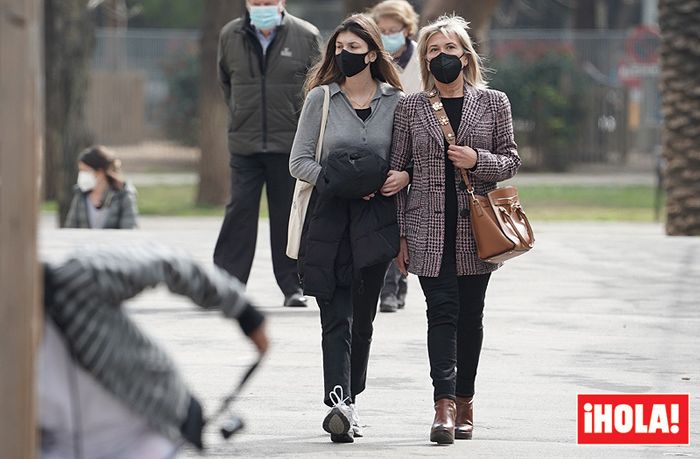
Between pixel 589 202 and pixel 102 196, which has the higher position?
pixel 102 196

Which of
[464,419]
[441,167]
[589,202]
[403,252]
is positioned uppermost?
[441,167]

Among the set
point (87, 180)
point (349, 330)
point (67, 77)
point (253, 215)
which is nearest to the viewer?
point (349, 330)

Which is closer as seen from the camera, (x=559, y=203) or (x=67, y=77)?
(x=67, y=77)

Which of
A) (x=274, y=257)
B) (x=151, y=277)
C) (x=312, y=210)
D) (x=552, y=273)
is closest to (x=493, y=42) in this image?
(x=552, y=273)

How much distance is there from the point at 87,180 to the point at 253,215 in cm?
292

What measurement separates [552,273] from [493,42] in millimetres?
22646

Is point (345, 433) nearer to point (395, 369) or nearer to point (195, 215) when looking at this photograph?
point (395, 369)

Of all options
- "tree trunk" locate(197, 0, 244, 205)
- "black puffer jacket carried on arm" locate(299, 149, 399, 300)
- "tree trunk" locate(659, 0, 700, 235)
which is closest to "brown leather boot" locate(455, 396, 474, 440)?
"black puffer jacket carried on arm" locate(299, 149, 399, 300)

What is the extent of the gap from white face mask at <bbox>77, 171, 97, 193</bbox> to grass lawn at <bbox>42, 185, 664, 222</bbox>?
7.15 meters

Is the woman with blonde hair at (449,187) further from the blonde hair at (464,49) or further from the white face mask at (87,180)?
the white face mask at (87,180)

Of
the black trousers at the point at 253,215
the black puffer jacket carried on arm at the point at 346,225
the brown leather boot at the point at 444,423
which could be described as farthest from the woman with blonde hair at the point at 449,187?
the black trousers at the point at 253,215

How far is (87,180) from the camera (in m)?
12.6

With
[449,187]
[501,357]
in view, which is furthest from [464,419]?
[501,357]

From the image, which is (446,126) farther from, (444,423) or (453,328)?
(444,423)
